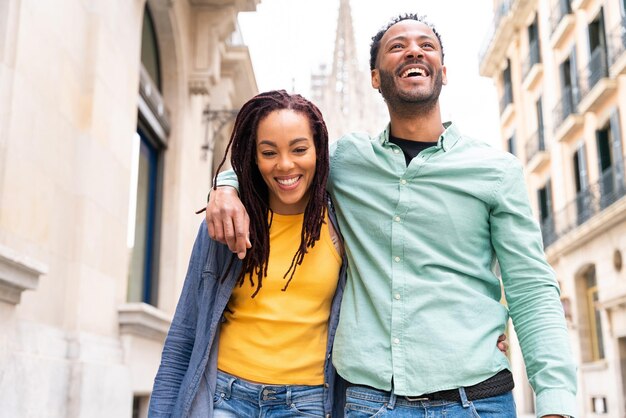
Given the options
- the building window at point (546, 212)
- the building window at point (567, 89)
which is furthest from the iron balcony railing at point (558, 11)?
the building window at point (546, 212)

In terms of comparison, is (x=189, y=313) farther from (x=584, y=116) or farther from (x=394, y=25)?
(x=584, y=116)

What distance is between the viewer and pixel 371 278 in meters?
2.64

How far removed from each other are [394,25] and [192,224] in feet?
29.2

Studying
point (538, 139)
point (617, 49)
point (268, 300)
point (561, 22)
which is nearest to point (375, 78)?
point (268, 300)

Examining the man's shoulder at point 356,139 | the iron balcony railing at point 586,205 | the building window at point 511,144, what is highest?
the building window at point 511,144

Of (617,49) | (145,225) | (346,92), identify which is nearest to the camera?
(145,225)

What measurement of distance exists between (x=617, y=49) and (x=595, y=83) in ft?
4.86

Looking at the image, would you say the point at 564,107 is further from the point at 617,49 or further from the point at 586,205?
the point at 617,49

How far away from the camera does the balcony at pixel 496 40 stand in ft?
95.8

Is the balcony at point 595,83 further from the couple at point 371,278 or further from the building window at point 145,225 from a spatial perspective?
the couple at point 371,278

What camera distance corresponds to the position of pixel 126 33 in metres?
7.86

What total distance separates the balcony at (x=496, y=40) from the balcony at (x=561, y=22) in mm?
4437

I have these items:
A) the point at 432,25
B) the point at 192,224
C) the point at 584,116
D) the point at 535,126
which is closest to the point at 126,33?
the point at 192,224

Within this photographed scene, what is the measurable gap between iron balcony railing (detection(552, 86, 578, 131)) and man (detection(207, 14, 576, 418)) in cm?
2070
